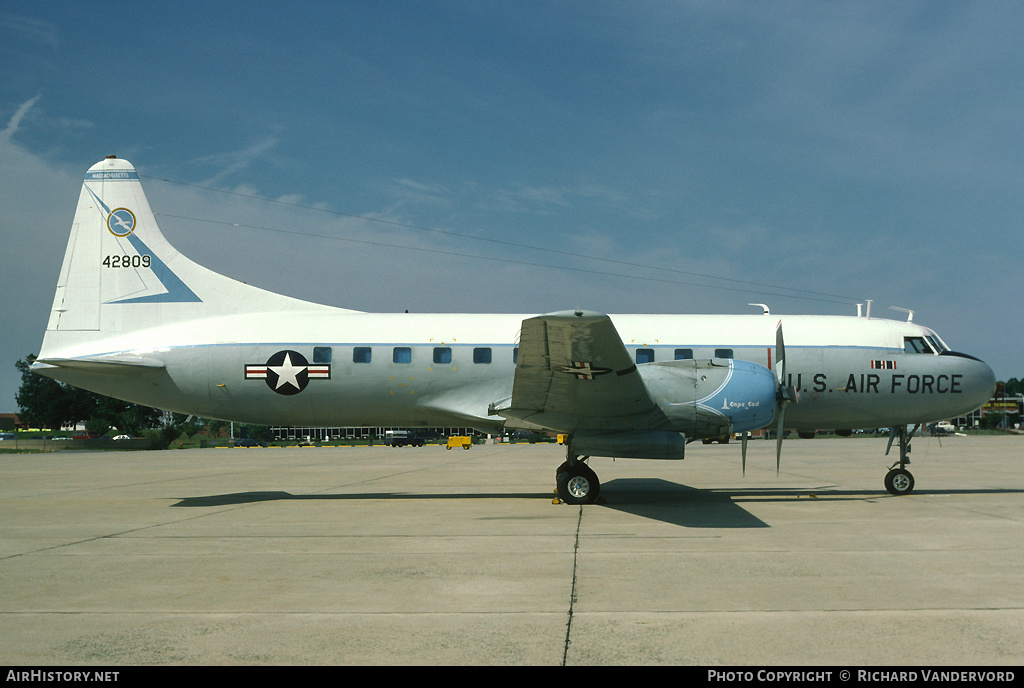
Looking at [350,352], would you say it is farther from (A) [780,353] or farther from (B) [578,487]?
(A) [780,353]

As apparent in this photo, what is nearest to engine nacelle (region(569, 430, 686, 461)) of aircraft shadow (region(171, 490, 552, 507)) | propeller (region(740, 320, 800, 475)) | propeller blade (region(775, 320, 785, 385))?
propeller (region(740, 320, 800, 475))

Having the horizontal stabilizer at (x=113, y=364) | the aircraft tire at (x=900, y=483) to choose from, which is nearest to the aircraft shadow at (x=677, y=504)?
the aircraft tire at (x=900, y=483)

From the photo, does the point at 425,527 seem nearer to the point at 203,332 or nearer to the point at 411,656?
the point at 411,656

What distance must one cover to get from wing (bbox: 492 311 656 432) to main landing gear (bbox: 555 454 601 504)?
3.09 feet

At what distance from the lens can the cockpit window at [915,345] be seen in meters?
15.4

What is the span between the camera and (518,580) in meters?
7.32

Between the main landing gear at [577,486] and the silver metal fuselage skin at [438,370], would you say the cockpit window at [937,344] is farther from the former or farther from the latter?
the main landing gear at [577,486]

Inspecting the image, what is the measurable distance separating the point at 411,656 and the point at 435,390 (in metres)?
10.0

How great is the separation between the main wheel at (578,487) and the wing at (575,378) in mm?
984

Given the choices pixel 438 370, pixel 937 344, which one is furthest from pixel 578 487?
pixel 937 344

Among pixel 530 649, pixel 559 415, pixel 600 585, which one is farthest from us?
pixel 559 415

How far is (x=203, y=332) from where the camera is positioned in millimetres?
15016

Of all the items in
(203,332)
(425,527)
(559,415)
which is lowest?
(425,527)
